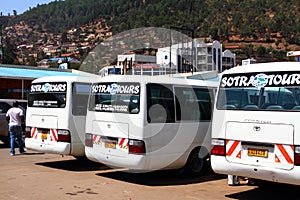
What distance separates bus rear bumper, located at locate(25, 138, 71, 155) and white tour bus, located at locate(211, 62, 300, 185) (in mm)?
4124

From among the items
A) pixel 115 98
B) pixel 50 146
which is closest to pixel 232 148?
pixel 115 98

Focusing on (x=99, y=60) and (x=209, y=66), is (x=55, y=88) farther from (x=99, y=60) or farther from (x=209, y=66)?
(x=209, y=66)

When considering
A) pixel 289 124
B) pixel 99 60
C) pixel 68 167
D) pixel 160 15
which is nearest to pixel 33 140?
pixel 68 167

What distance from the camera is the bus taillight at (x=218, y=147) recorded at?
711cm

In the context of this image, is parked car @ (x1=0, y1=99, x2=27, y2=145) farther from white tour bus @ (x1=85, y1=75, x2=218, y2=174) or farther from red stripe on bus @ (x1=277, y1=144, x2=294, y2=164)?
red stripe on bus @ (x1=277, y1=144, x2=294, y2=164)

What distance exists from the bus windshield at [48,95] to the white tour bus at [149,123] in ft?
3.57

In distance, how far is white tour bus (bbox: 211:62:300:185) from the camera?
6289mm

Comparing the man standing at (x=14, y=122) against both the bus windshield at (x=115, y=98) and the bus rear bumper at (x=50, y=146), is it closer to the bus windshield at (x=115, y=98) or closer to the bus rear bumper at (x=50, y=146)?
the bus rear bumper at (x=50, y=146)

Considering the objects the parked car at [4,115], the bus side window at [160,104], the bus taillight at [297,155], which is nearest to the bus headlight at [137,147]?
the bus side window at [160,104]

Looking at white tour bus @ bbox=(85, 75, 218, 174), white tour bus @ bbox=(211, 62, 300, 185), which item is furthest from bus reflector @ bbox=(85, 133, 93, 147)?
white tour bus @ bbox=(211, 62, 300, 185)

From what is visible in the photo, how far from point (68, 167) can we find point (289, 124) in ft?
20.8

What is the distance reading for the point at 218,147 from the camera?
7.20m

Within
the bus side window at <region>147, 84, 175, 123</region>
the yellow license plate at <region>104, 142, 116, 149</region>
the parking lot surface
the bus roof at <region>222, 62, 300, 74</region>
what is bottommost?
the parking lot surface

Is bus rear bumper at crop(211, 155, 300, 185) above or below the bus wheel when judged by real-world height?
above
